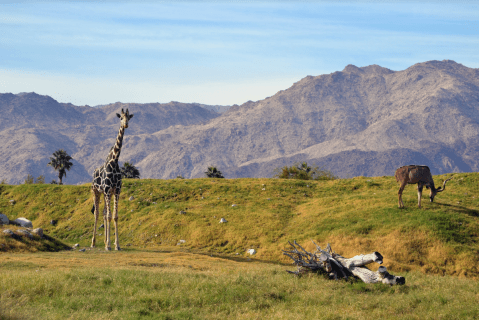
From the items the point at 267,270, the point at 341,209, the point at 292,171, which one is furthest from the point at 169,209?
the point at 292,171

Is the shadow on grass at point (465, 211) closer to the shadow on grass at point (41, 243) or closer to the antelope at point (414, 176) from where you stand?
Answer: the antelope at point (414, 176)

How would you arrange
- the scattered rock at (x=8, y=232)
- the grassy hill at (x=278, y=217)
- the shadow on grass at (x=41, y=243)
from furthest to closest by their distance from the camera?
the grassy hill at (x=278, y=217), the shadow on grass at (x=41, y=243), the scattered rock at (x=8, y=232)

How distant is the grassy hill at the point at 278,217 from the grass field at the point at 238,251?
0.38 feet

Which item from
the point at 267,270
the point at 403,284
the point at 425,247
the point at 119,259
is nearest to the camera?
the point at 403,284

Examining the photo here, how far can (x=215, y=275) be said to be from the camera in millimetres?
21219

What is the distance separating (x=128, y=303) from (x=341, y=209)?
28215 millimetres

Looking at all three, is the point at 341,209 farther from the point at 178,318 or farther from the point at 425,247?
the point at 178,318

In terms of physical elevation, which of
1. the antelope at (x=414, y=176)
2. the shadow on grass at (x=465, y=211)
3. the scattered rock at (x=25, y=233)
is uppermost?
the antelope at (x=414, y=176)

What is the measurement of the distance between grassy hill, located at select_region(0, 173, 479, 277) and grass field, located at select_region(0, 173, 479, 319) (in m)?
0.12

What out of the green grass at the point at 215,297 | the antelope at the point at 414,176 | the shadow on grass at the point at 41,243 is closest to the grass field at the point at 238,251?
the green grass at the point at 215,297

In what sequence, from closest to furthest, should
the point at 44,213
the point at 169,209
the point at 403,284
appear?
the point at 403,284, the point at 169,209, the point at 44,213

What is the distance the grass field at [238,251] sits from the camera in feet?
53.4

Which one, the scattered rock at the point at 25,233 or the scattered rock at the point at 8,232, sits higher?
the scattered rock at the point at 8,232

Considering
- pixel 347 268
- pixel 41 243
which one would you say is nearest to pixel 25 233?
pixel 41 243
